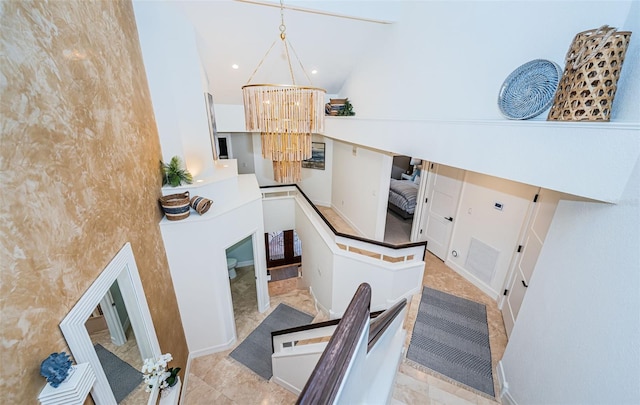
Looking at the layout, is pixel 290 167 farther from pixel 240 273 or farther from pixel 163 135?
pixel 240 273

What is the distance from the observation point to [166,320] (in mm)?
2834

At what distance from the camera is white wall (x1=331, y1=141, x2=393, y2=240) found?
15.4 feet

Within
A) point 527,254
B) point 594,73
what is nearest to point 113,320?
point 594,73

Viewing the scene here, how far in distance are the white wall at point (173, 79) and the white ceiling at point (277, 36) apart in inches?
16.3

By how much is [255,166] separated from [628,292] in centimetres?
720

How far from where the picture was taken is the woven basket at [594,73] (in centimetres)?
142

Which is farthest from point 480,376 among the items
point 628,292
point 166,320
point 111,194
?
point 111,194

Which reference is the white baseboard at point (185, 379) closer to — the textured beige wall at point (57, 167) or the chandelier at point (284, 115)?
the textured beige wall at point (57, 167)

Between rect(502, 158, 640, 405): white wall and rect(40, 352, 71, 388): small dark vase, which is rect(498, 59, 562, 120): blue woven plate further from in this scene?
rect(40, 352, 71, 388): small dark vase

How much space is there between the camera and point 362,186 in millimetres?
5352

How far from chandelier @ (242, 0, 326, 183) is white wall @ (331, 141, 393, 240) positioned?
2.58 metres

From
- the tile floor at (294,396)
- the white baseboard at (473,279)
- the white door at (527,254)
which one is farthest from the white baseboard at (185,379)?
the white baseboard at (473,279)

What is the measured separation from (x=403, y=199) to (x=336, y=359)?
6415 mm

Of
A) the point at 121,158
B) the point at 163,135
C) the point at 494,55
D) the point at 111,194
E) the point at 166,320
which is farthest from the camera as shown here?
the point at 163,135
